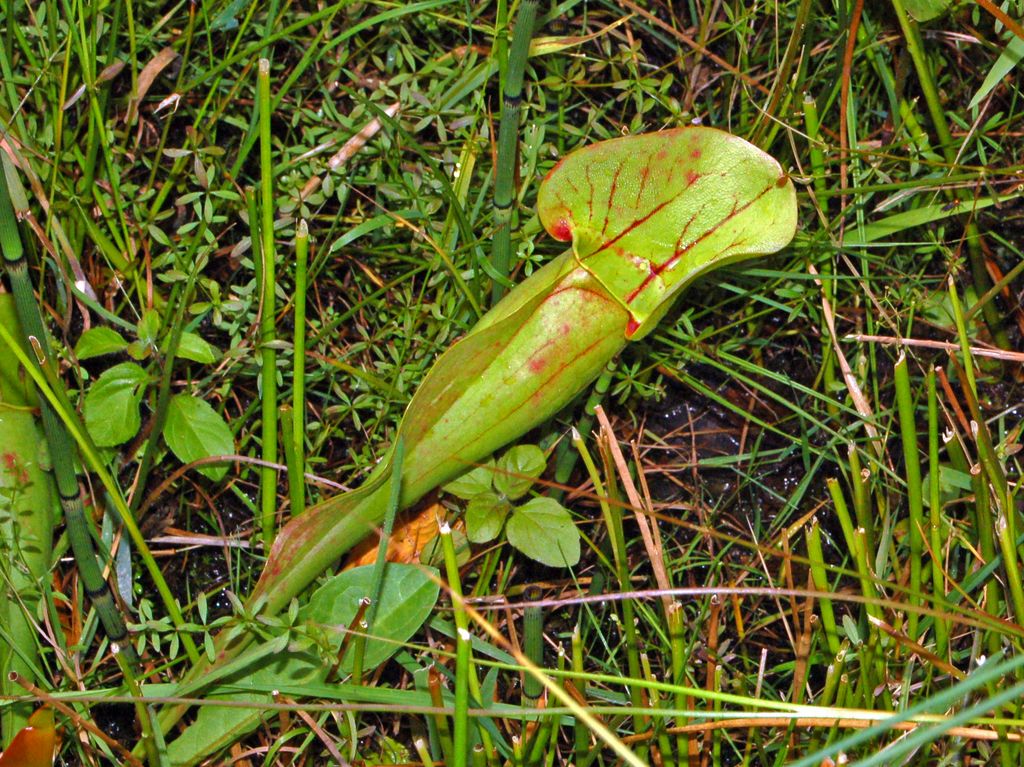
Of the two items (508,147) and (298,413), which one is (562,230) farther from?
(298,413)

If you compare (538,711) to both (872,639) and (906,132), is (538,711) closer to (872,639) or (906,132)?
(872,639)

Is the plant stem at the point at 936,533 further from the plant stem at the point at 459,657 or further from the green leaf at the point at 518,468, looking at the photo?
the plant stem at the point at 459,657

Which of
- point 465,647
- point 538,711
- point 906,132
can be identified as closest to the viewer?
point 465,647

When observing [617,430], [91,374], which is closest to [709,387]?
[617,430]

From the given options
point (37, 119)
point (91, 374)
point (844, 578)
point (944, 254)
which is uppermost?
point (37, 119)

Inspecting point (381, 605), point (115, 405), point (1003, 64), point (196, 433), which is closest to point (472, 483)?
point (381, 605)

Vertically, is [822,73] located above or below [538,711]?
above
